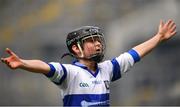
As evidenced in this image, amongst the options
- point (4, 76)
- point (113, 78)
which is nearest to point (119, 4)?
point (4, 76)

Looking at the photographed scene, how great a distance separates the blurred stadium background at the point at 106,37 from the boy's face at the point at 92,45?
10.6 feet

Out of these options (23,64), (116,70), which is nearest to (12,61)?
(23,64)

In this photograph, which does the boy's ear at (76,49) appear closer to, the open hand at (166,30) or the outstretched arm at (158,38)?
the outstretched arm at (158,38)

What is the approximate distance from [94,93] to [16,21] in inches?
157

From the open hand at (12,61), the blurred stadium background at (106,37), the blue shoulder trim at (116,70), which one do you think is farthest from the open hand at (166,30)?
→ the blurred stadium background at (106,37)

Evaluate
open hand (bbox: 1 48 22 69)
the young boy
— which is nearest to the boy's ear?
the young boy

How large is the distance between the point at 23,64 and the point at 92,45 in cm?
52

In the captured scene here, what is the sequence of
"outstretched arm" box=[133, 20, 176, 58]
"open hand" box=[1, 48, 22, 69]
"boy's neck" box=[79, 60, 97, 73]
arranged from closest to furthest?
1. "open hand" box=[1, 48, 22, 69]
2. "boy's neck" box=[79, 60, 97, 73]
3. "outstretched arm" box=[133, 20, 176, 58]

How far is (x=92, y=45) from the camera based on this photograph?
3.61 m

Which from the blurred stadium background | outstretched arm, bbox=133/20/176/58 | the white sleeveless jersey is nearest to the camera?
the white sleeveless jersey

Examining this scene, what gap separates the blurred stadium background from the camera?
22.5 ft

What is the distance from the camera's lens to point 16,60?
3.22m

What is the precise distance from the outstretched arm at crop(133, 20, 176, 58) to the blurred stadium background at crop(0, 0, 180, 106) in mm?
2914

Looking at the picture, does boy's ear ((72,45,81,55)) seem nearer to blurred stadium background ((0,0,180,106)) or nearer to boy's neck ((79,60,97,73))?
boy's neck ((79,60,97,73))
